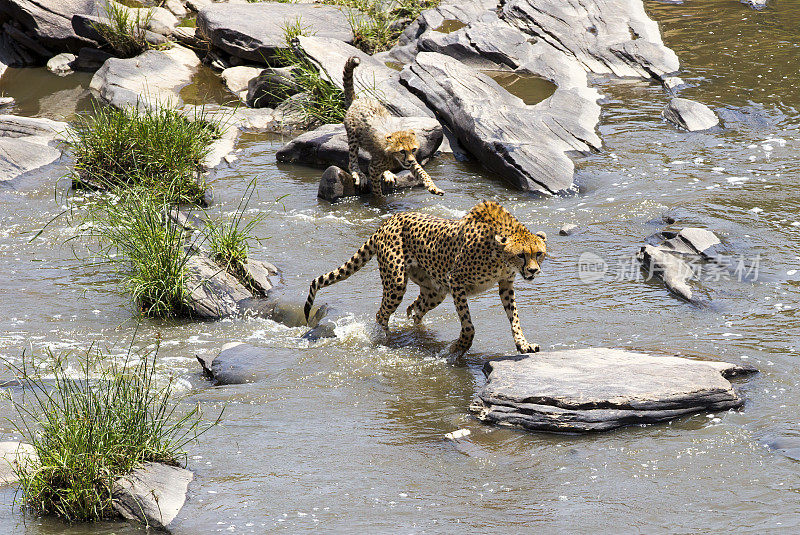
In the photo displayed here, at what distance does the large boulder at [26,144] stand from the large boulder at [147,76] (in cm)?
110

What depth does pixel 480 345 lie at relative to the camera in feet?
Result: 24.2

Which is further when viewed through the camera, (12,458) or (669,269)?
(669,269)

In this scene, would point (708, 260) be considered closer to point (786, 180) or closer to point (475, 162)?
point (786, 180)

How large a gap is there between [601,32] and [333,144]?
6643mm

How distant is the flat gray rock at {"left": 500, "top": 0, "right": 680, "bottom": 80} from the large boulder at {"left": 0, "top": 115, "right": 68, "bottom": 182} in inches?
332

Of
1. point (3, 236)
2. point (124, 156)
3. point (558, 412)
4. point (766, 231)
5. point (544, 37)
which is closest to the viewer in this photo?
point (558, 412)

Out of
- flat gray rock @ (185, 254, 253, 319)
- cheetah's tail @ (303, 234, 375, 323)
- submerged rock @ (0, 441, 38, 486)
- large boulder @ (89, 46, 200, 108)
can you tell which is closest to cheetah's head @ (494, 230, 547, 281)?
cheetah's tail @ (303, 234, 375, 323)

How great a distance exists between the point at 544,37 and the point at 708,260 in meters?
8.77

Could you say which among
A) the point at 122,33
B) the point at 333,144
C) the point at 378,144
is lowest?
the point at 333,144

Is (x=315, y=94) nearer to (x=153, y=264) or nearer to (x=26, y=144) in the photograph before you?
(x=26, y=144)

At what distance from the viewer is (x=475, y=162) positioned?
12.4 meters

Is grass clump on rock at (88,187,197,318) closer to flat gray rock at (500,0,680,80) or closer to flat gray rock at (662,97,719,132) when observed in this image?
flat gray rock at (662,97,719,132)

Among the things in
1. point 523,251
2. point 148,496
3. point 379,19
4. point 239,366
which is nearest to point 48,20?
point 379,19

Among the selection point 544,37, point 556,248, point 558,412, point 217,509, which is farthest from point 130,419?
point 544,37
